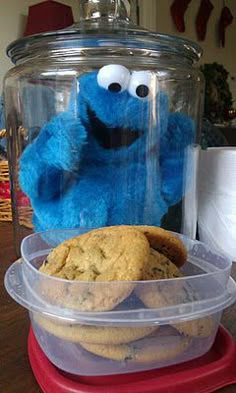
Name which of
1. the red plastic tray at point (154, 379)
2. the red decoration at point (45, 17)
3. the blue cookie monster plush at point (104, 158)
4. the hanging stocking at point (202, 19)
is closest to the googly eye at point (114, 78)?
the blue cookie monster plush at point (104, 158)

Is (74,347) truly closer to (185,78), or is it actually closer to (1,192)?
(185,78)

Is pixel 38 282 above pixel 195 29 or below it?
below

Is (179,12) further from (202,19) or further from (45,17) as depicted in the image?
(45,17)

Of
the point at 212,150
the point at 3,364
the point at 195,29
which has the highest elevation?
the point at 195,29

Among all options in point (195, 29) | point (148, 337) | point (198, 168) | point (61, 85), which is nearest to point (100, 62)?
point (61, 85)

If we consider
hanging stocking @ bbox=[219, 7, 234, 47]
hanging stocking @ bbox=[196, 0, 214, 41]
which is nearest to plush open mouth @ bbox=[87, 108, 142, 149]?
hanging stocking @ bbox=[196, 0, 214, 41]

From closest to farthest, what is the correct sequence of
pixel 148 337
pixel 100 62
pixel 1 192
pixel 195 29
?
pixel 148 337 < pixel 100 62 < pixel 1 192 < pixel 195 29

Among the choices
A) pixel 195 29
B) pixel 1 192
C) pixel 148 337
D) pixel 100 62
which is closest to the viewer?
pixel 148 337
